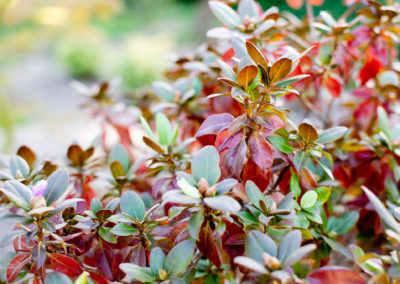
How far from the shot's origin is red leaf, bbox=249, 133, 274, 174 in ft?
2.01

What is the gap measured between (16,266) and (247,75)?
490 millimetres

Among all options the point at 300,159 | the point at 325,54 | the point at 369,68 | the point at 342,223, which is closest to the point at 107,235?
the point at 300,159

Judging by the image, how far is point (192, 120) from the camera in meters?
0.95

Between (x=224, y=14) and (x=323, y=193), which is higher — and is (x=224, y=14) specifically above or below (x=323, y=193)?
above

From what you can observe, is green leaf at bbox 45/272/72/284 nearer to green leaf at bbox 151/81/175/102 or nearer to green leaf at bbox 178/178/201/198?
green leaf at bbox 178/178/201/198

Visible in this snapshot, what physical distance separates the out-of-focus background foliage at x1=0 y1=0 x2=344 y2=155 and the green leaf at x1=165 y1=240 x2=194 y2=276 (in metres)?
0.47

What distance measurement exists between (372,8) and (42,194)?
86 cm

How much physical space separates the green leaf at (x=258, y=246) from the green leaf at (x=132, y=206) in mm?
203

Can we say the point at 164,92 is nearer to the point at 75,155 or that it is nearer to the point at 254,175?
the point at 75,155

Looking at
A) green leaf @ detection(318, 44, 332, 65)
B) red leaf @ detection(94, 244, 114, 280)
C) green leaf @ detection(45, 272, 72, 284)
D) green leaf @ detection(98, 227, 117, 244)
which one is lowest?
red leaf @ detection(94, 244, 114, 280)

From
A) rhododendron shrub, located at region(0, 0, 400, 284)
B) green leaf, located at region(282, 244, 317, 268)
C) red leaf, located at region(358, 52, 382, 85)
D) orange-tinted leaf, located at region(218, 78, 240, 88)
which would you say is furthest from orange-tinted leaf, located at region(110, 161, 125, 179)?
red leaf, located at region(358, 52, 382, 85)

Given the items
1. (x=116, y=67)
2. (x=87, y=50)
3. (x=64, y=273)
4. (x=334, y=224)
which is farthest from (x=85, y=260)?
(x=87, y=50)

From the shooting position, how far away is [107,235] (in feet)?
2.13

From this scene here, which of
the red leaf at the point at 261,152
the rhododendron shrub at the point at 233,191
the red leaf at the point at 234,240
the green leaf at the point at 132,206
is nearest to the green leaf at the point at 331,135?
the rhododendron shrub at the point at 233,191
